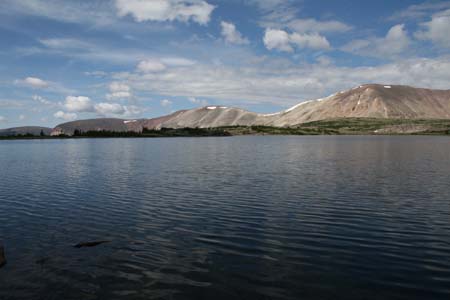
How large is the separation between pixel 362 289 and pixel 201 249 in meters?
8.70

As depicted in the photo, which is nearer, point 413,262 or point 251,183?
point 413,262

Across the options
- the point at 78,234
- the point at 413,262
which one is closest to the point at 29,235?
the point at 78,234

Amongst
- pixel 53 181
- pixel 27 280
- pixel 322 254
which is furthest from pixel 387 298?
pixel 53 181

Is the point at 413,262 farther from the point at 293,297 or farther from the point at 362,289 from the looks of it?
the point at 293,297

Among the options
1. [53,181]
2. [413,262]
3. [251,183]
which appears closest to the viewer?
[413,262]

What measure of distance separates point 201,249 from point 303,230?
7.17m

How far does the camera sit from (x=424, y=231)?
23.6 metres

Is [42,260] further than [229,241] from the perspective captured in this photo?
No

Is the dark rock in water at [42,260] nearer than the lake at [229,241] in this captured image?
No

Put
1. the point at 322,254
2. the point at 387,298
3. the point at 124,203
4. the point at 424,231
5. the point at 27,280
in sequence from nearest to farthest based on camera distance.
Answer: the point at 387,298, the point at 27,280, the point at 322,254, the point at 424,231, the point at 124,203

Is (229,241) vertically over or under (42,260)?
under

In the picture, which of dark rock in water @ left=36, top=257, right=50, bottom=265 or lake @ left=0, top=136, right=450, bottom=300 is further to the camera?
dark rock in water @ left=36, top=257, right=50, bottom=265

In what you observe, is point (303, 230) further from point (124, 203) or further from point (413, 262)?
point (124, 203)

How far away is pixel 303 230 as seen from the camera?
2427 centimetres
